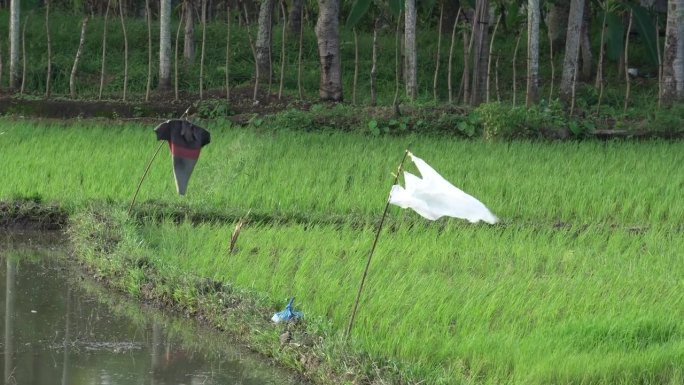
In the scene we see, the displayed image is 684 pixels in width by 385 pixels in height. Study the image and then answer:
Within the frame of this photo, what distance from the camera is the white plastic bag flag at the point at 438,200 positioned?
5.25 meters

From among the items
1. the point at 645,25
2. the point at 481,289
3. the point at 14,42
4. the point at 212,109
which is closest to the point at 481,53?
the point at 645,25

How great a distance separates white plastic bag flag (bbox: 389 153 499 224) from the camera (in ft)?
17.2

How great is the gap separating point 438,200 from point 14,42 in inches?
400

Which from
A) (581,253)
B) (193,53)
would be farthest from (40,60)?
(581,253)

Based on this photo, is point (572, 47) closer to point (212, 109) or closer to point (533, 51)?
point (533, 51)

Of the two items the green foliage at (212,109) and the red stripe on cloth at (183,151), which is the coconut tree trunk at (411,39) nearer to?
the green foliage at (212,109)

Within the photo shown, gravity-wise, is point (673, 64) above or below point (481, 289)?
above

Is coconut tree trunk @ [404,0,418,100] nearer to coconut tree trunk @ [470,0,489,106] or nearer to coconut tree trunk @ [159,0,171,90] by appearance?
coconut tree trunk @ [470,0,489,106]

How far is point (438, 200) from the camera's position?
5.28 metres

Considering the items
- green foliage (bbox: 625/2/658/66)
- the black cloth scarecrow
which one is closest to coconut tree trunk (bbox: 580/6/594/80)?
green foliage (bbox: 625/2/658/66)

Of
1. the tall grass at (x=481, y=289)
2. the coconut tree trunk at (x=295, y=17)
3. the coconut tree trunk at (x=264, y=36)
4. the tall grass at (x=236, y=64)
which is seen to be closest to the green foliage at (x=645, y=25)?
the tall grass at (x=236, y=64)

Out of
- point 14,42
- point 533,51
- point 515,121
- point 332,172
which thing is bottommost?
point 332,172

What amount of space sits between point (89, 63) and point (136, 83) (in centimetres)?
95

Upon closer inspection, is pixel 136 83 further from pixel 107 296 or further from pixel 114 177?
pixel 107 296
